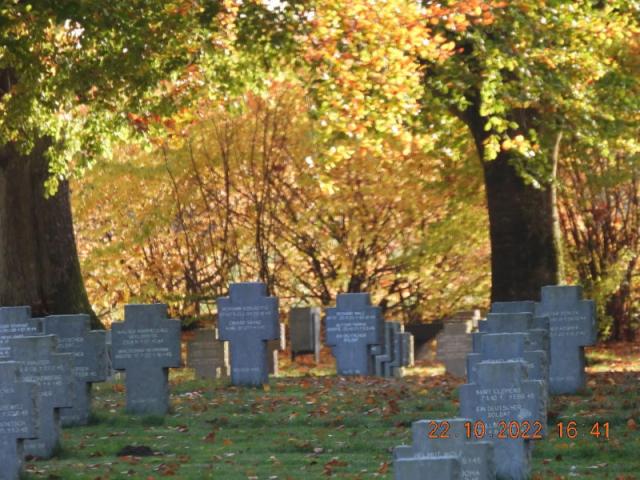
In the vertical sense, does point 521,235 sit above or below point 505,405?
above

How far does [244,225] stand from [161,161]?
88.3 inches

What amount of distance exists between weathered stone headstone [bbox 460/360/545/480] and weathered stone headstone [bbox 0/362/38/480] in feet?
11.9

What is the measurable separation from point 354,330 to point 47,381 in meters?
9.60

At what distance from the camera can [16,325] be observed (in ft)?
59.8

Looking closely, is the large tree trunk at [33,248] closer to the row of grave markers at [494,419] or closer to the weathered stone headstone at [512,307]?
the weathered stone headstone at [512,307]

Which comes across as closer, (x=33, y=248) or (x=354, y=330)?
(x=354, y=330)

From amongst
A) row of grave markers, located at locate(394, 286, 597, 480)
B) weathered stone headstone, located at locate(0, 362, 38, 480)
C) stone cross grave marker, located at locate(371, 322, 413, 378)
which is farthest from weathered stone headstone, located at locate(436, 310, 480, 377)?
weathered stone headstone, located at locate(0, 362, 38, 480)

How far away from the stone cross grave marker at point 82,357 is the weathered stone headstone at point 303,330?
1059 centimetres

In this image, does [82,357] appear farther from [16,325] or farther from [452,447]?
[452,447]

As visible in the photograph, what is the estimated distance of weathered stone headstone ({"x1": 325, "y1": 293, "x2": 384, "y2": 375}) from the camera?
80.2 feet

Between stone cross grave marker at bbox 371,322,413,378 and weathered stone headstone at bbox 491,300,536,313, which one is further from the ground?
weathered stone headstone at bbox 491,300,536,313

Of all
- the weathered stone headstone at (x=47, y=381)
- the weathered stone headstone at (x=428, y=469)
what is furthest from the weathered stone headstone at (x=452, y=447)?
the weathered stone headstone at (x=47, y=381)

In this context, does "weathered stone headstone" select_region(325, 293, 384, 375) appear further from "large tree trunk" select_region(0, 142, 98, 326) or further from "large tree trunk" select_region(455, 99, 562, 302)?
"large tree trunk" select_region(0, 142, 98, 326)

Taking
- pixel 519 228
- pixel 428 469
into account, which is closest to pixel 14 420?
pixel 428 469
